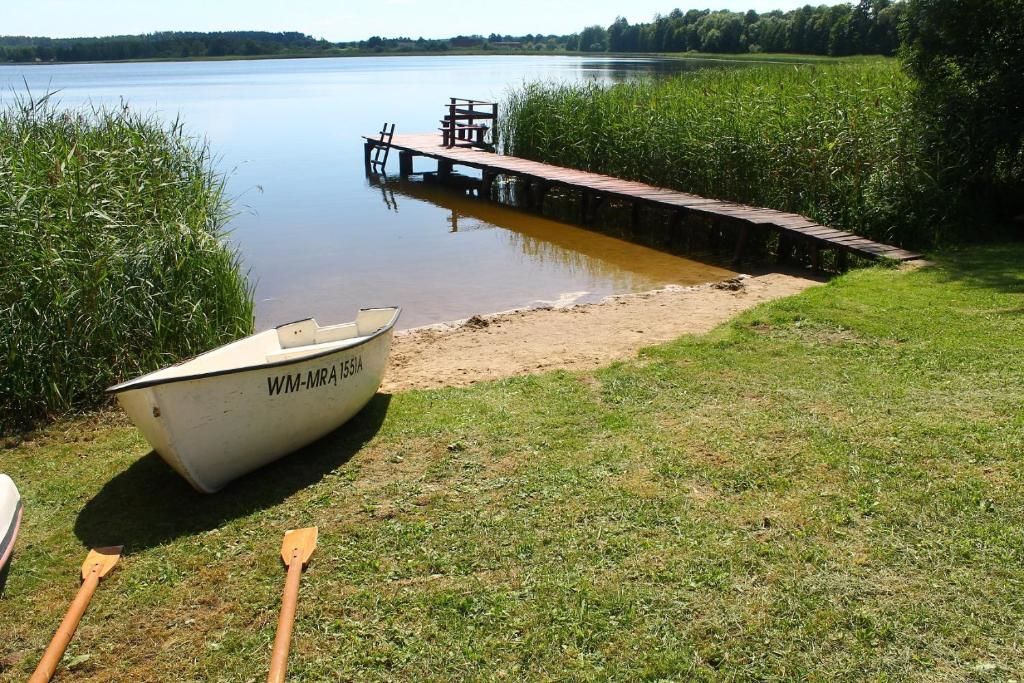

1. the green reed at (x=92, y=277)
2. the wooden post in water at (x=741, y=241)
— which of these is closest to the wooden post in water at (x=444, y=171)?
the wooden post in water at (x=741, y=241)

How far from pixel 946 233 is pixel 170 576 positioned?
34.6 ft

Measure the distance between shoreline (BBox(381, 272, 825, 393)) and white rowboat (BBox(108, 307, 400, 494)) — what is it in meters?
1.47

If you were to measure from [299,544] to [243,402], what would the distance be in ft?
3.65

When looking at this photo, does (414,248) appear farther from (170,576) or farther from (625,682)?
(625,682)

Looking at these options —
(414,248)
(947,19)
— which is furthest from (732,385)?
(414,248)

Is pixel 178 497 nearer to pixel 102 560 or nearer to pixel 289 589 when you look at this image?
pixel 102 560

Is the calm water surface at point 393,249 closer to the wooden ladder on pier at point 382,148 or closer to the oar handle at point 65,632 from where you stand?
the wooden ladder on pier at point 382,148

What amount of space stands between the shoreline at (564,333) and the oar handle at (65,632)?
3373mm

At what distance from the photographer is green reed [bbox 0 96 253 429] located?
660cm

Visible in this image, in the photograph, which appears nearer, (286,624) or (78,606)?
(286,624)

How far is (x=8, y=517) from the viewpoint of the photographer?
4.32m

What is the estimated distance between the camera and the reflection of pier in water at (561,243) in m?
13.0

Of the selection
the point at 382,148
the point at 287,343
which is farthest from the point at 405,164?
the point at 287,343

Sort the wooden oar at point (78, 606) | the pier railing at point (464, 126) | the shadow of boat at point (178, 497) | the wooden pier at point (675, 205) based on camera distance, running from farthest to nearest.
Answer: the pier railing at point (464, 126), the wooden pier at point (675, 205), the shadow of boat at point (178, 497), the wooden oar at point (78, 606)
